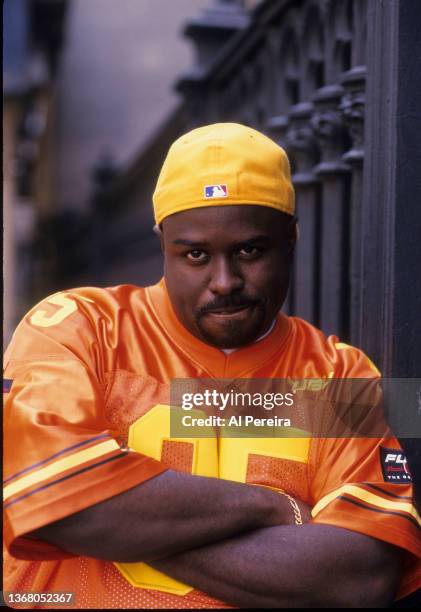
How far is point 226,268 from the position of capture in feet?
6.18

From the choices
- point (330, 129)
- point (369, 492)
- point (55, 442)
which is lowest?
point (369, 492)

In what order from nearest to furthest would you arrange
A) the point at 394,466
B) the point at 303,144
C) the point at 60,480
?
the point at 60,480 → the point at 394,466 → the point at 303,144

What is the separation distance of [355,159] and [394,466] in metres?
1.06

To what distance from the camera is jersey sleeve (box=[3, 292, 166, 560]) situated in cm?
169

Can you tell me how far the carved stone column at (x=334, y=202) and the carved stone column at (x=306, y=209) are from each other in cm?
17

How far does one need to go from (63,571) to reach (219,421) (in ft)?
1.47

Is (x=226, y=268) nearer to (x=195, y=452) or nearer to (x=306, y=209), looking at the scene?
(x=195, y=452)

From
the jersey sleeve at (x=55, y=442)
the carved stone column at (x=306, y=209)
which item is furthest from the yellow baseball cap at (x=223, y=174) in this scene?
the carved stone column at (x=306, y=209)

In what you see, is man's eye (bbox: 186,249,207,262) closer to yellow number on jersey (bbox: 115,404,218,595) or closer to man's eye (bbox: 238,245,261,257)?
man's eye (bbox: 238,245,261,257)

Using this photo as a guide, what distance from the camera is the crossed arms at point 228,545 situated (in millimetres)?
1704

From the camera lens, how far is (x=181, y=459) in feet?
6.27

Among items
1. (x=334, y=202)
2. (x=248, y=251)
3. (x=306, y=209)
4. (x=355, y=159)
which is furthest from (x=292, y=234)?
(x=306, y=209)

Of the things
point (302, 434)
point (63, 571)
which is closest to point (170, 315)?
point (302, 434)

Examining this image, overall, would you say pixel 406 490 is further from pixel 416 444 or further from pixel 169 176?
pixel 169 176
